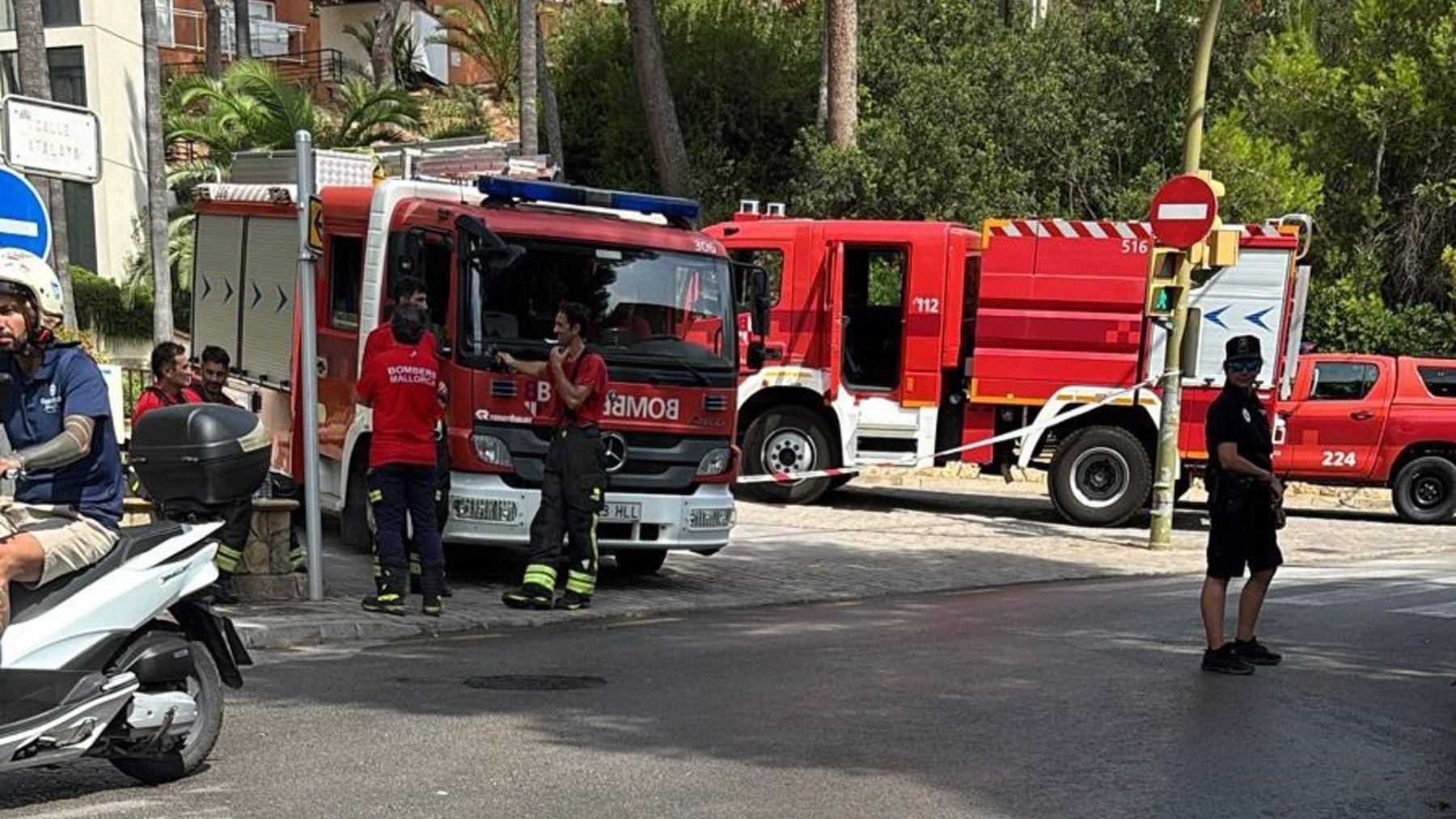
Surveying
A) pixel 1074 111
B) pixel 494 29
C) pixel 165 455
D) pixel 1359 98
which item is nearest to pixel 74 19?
pixel 494 29

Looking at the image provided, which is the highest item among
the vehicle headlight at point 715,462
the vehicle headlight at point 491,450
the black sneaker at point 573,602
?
the vehicle headlight at point 491,450

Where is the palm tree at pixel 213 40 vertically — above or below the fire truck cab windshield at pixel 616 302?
above

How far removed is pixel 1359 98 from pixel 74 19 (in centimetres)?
2222

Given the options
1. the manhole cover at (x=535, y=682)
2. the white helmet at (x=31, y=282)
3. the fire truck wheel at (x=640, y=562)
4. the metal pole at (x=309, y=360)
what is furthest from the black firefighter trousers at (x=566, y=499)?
the white helmet at (x=31, y=282)

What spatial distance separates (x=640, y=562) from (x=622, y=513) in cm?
154

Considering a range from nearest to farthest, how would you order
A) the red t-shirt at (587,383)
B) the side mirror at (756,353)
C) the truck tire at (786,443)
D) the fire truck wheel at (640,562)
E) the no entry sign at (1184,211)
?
the red t-shirt at (587,383)
the fire truck wheel at (640,562)
the side mirror at (756,353)
the no entry sign at (1184,211)
the truck tire at (786,443)

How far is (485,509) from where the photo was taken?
37.4 feet

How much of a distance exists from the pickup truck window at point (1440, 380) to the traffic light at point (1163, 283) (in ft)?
17.3

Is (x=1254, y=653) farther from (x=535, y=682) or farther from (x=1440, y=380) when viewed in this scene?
(x=1440, y=380)

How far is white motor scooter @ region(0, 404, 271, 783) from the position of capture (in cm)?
569

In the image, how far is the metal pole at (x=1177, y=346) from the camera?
1505 cm

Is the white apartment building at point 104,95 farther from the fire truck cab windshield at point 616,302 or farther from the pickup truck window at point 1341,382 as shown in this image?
the pickup truck window at point 1341,382

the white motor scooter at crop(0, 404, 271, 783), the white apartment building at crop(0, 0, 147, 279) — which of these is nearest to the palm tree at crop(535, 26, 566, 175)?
the white apartment building at crop(0, 0, 147, 279)

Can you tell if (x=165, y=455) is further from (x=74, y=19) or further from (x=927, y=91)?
(x=74, y=19)
